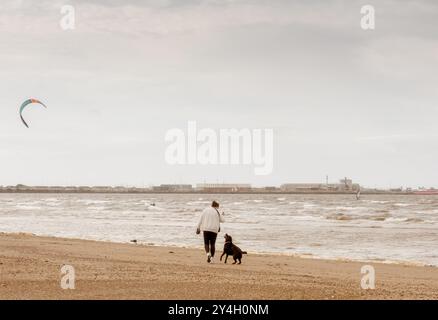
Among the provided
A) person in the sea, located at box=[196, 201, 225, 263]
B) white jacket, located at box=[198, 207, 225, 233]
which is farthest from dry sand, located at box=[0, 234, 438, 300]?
white jacket, located at box=[198, 207, 225, 233]

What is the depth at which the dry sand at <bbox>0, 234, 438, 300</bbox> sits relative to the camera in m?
9.06

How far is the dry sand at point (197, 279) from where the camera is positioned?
9062 millimetres

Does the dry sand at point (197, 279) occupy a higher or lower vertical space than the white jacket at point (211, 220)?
lower

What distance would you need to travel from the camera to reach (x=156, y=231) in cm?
3077

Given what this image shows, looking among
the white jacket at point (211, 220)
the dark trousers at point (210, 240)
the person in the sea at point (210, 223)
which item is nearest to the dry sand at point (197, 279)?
the dark trousers at point (210, 240)

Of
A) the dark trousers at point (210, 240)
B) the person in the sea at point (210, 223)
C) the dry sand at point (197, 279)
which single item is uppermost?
the person in the sea at point (210, 223)

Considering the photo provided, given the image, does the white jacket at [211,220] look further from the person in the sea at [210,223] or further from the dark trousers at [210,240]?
the dark trousers at [210,240]

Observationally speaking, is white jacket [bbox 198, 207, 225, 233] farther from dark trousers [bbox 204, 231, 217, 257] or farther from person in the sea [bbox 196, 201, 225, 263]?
dark trousers [bbox 204, 231, 217, 257]

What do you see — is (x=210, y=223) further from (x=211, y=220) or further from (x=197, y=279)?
(x=197, y=279)

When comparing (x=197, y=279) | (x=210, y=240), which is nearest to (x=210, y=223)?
(x=210, y=240)

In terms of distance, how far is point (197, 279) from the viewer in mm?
10727
